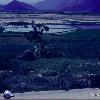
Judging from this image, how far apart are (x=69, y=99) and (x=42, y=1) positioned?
3873 inches

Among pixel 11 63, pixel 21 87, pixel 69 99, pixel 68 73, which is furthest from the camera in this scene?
pixel 11 63

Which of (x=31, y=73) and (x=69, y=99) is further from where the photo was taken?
(x=31, y=73)

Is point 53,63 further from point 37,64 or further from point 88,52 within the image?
point 88,52

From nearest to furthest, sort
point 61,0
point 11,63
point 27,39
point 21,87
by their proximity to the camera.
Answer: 1. point 21,87
2. point 11,63
3. point 27,39
4. point 61,0

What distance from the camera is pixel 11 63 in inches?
834

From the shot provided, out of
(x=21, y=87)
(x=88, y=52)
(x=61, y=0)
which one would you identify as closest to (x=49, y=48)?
(x=88, y=52)

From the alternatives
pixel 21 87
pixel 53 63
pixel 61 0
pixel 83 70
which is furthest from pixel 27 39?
pixel 61 0

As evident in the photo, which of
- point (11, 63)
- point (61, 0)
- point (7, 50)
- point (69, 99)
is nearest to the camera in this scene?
point (69, 99)

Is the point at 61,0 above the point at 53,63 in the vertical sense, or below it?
above

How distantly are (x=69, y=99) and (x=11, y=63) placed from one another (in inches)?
245

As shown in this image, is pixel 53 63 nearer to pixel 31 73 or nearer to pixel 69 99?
pixel 31 73

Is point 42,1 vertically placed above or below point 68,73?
above

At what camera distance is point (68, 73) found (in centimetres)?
1947

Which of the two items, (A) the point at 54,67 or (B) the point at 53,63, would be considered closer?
(A) the point at 54,67
